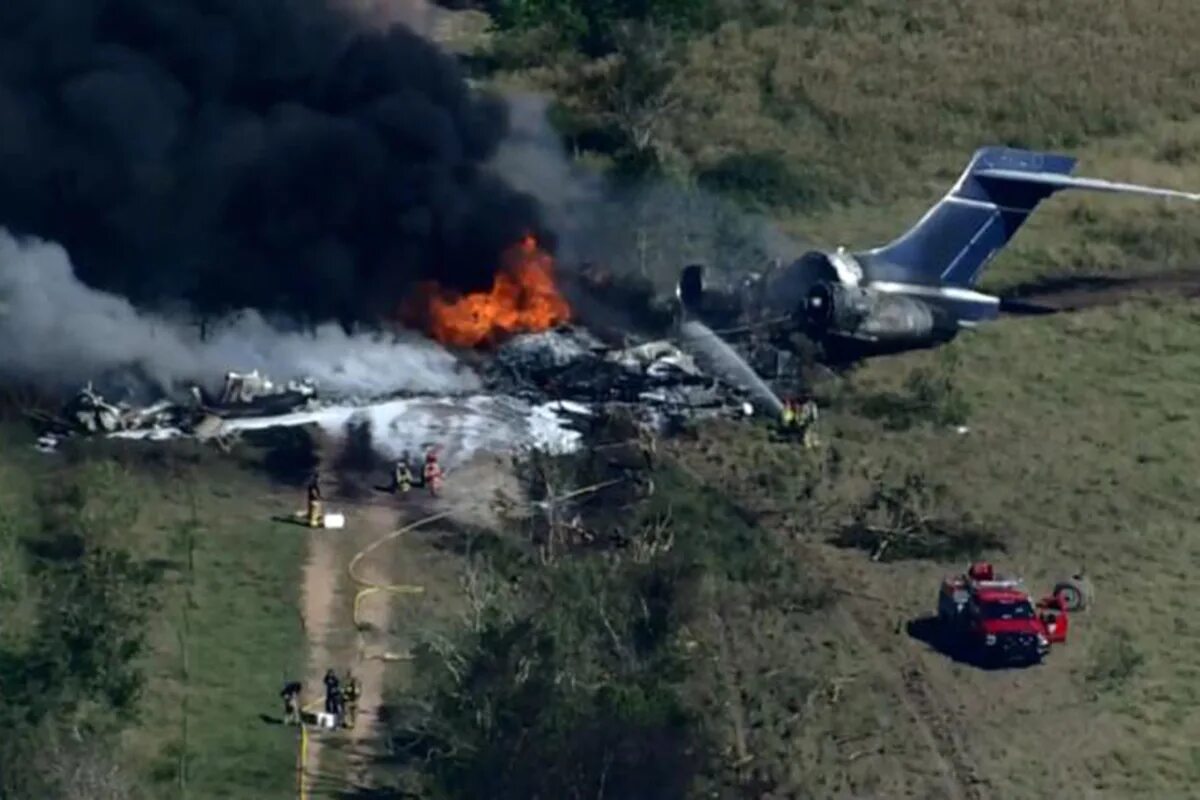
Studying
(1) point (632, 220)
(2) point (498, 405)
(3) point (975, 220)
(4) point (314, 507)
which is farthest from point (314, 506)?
(3) point (975, 220)

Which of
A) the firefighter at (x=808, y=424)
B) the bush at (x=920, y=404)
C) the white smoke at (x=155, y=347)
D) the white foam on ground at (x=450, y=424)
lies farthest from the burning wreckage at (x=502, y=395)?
the bush at (x=920, y=404)

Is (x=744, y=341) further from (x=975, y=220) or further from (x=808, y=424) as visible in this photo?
(x=975, y=220)

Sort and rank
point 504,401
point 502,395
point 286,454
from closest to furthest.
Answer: point 286,454, point 504,401, point 502,395

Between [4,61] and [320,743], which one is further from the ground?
[4,61]

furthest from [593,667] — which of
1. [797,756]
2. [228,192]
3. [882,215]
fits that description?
[882,215]

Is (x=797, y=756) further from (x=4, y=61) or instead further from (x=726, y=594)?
(x=4, y=61)

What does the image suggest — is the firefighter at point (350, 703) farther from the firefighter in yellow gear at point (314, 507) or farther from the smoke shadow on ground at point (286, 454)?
the smoke shadow on ground at point (286, 454)
